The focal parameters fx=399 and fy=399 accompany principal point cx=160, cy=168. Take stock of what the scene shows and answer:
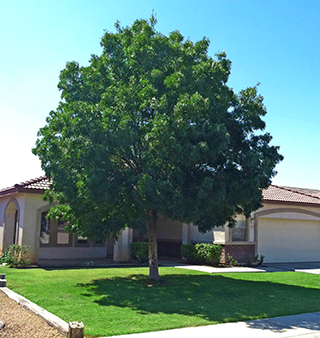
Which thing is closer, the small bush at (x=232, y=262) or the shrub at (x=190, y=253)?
the small bush at (x=232, y=262)

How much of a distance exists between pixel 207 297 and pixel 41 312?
15.1ft

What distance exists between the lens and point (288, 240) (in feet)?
73.3

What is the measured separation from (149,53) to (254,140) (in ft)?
13.7

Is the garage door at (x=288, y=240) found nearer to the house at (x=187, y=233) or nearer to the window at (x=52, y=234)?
the house at (x=187, y=233)

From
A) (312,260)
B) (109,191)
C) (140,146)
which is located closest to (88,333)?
(109,191)

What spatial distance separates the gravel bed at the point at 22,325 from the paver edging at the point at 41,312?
0.07 meters

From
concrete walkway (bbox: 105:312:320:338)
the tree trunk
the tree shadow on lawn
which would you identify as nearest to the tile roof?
the tree shadow on lawn

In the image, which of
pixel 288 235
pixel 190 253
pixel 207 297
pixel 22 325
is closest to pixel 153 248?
pixel 207 297

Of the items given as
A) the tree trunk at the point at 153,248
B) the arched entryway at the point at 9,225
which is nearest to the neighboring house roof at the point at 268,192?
the arched entryway at the point at 9,225

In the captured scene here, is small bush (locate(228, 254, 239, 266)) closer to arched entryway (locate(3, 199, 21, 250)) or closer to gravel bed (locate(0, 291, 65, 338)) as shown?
arched entryway (locate(3, 199, 21, 250))

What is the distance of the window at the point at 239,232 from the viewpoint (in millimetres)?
20112

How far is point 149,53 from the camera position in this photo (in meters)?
11.8

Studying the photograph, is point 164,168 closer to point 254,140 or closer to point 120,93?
point 120,93

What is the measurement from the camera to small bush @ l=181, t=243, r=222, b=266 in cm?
1870
